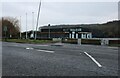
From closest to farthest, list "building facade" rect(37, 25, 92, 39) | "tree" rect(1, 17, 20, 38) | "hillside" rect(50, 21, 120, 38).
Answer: "hillside" rect(50, 21, 120, 38)
"tree" rect(1, 17, 20, 38)
"building facade" rect(37, 25, 92, 39)

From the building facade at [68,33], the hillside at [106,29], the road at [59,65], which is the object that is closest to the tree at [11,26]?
the building facade at [68,33]

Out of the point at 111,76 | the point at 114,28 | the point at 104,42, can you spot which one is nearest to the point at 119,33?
the point at 114,28

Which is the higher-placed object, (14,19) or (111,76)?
(14,19)

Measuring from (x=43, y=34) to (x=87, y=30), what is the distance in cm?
2051

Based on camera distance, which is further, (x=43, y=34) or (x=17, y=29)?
(x=43, y=34)

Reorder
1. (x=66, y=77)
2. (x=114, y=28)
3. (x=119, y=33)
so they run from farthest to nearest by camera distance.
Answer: (x=114, y=28) < (x=119, y=33) < (x=66, y=77)

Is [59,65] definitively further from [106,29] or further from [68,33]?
[68,33]

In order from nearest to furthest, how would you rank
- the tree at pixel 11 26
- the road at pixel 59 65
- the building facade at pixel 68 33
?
the road at pixel 59 65 < the tree at pixel 11 26 < the building facade at pixel 68 33

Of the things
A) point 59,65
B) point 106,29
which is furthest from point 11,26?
point 59,65

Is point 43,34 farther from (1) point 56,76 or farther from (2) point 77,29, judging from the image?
(1) point 56,76

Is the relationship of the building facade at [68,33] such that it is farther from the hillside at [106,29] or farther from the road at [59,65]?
the road at [59,65]

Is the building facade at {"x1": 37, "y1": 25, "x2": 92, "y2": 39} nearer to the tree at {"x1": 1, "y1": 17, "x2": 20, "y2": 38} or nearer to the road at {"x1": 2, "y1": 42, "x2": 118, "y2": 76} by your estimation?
the tree at {"x1": 1, "y1": 17, "x2": 20, "y2": 38}

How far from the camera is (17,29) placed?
106688mm

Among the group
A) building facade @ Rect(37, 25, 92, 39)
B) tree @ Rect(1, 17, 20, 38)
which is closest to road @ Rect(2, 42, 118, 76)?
tree @ Rect(1, 17, 20, 38)
